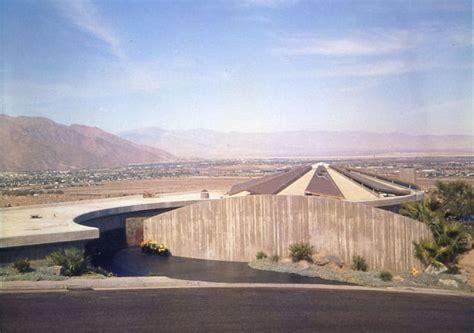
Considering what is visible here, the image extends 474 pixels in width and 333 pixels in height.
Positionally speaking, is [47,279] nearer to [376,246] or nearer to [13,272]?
[13,272]

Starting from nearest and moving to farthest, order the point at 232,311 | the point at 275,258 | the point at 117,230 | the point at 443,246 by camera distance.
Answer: the point at 232,311 → the point at 443,246 → the point at 275,258 → the point at 117,230

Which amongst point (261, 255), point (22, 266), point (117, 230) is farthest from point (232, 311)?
point (117, 230)

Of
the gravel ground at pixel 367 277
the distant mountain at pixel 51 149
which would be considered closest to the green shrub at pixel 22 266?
the gravel ground at pixel 367 277

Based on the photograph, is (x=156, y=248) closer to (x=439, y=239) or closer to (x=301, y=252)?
(x=301, y=252)

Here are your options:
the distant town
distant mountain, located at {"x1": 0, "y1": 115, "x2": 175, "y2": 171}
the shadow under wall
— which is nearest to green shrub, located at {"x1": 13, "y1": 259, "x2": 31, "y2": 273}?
the shadow under wall

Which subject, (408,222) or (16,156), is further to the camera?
(16,156)

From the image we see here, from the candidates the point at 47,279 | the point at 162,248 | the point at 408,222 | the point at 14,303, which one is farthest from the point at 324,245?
the point at 14,303
